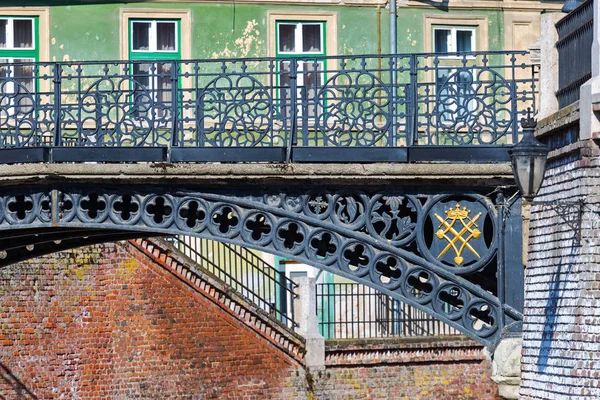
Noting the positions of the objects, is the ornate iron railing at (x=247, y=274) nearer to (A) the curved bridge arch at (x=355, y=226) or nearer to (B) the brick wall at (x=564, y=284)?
(A) the curved bridge arch at (x=355, y=226)

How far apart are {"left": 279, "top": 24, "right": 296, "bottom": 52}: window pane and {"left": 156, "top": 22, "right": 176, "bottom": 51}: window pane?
1796 mm

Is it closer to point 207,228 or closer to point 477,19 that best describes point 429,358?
point 477,19

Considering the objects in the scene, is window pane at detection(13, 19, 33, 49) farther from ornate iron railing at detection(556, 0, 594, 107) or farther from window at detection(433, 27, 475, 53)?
ornate iron railing at detection(556, 0, 594, 107)

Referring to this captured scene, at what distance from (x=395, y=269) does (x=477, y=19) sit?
14.4 meters

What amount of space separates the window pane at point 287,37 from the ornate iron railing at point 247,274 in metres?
3.42

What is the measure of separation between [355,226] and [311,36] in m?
13.8

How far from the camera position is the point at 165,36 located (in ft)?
95.4

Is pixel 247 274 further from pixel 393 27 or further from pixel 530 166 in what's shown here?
pixel 530 166

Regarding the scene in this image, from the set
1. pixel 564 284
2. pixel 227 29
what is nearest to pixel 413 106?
pixel 564 284

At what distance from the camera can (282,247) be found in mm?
16312

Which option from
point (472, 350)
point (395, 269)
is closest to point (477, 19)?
point (472, 350)

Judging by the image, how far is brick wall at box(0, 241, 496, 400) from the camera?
1094 inches

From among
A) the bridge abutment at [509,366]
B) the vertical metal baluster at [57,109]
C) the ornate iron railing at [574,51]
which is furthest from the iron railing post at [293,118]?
the bridge abutment at [509,366]

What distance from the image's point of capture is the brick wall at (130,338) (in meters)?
27.8
